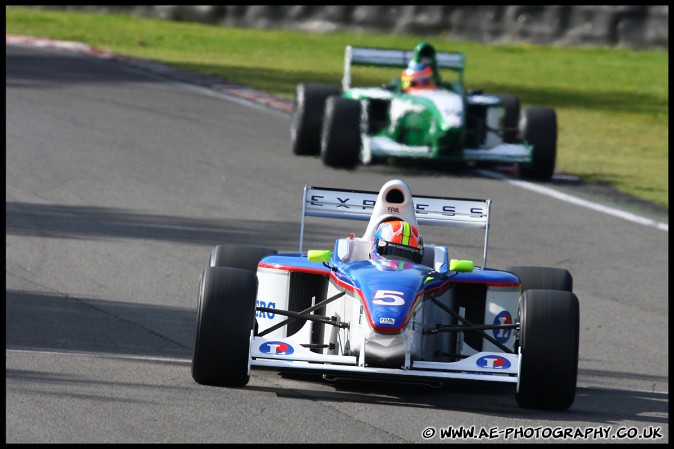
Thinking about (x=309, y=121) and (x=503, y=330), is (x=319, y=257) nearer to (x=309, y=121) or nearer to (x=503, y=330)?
(x=503, y=330)

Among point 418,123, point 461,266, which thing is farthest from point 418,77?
point 461,266

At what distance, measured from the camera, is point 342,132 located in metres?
15.6

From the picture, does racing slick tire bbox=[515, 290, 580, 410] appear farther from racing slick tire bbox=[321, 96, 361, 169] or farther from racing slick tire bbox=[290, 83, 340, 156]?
racing slick tire bbox=[290, 83, 340, 156]

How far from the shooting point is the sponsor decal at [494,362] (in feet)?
24.2

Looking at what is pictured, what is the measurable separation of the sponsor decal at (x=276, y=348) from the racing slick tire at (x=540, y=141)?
8777 millimetres

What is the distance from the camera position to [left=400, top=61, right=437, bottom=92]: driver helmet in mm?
16328

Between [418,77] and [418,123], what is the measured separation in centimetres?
73

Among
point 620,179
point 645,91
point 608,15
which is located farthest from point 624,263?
point 608,15

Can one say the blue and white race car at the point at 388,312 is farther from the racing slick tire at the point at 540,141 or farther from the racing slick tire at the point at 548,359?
the racing slick tire at the point at 540,141

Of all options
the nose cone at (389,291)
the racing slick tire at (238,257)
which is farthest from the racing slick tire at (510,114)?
the nose cone at (389,291)

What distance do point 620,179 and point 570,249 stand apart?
4258 millimetres

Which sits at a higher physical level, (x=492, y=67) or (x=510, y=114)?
(x=492, y=67)

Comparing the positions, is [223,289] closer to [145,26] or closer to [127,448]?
[127,448]

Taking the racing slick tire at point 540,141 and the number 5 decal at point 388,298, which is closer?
the number 5 decal at point 388,298
